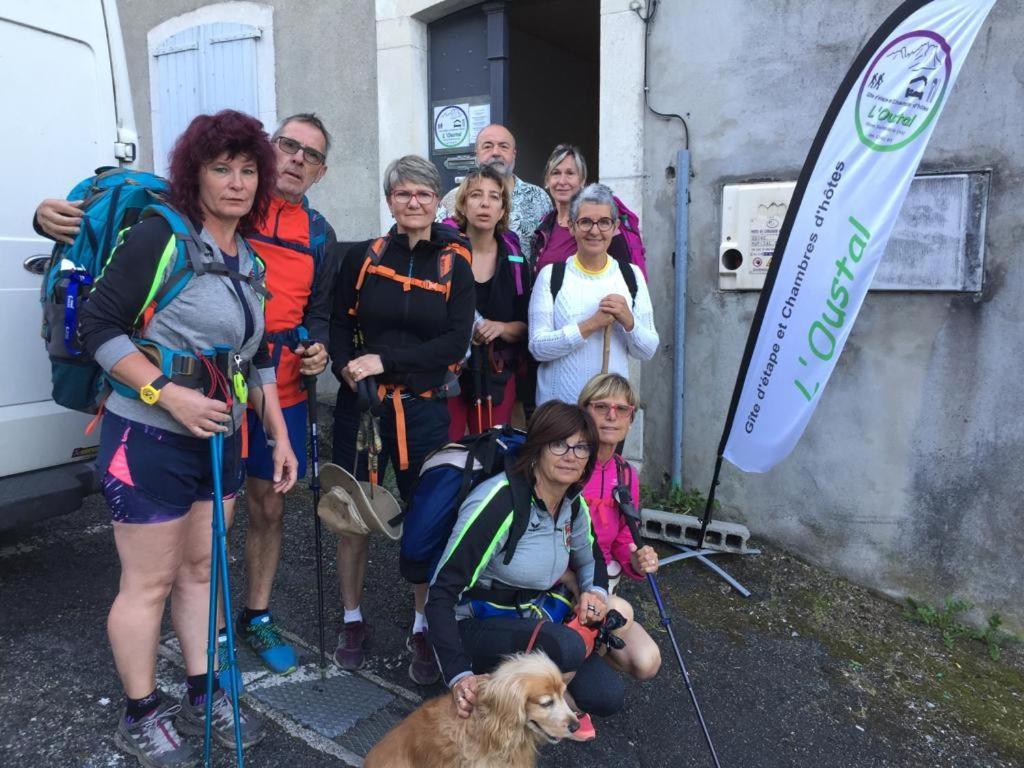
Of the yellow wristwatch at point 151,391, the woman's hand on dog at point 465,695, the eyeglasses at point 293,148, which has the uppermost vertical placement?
the eyeglasses at point 293,148

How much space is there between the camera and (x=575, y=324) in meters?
3.33

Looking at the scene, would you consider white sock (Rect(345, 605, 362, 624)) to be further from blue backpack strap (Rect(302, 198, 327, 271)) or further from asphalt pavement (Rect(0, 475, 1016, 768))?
blue backpack strap (Rect(302, 198, 327, 271))

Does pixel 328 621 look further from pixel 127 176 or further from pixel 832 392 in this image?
pixel 832 392

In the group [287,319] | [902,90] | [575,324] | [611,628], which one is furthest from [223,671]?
[902,90]

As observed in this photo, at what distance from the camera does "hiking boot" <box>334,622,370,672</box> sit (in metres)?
3.07

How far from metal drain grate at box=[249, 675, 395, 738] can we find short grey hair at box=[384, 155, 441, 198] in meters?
1.90

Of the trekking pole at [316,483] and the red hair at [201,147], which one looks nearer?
the red hair at [201,147]

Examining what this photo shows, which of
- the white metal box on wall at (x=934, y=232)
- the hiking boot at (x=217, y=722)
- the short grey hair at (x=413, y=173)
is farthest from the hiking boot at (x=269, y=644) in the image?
the white metal box on wall at (x=934, y=232)

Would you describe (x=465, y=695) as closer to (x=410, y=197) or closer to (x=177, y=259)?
(x=177, y=259)

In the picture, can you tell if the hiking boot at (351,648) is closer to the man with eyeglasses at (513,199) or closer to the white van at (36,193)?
the white van at (36,193)

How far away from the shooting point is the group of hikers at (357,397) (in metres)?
2.20

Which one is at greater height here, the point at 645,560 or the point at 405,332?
the point at 405,332

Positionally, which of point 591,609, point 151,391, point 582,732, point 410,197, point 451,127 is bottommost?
point 582,732

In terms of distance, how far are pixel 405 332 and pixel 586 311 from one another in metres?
0.87
